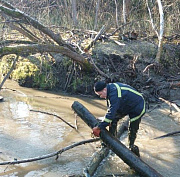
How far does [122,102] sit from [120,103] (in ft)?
0.13

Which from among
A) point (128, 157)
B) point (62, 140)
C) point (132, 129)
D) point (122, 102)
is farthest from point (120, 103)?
point (62, 140)

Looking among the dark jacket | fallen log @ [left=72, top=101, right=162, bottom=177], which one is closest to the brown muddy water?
fallen log @ [left=72, top=101, right=162, bottom=177]

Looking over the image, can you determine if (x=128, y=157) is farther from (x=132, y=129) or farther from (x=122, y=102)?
(x=122, y=102)

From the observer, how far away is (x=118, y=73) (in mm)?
9344

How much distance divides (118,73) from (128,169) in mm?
4838

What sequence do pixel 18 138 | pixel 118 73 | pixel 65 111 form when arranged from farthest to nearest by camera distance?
1. pixel 118 73
2. pixel 65 111
3. pixel 18 138

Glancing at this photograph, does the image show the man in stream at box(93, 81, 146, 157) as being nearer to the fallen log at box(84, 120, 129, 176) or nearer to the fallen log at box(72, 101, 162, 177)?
the fallen log at box(72, 101, 162, 177)

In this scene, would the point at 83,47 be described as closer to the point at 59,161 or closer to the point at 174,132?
the point at 174,132

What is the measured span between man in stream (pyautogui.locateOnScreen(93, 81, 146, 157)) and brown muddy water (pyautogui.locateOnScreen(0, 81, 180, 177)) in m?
0.64

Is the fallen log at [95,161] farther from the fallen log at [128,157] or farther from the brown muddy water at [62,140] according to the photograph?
the fallen log at [128,157]

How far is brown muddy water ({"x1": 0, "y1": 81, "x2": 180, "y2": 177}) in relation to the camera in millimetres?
4934

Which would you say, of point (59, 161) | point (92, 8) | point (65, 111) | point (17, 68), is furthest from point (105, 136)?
point (92, 8)

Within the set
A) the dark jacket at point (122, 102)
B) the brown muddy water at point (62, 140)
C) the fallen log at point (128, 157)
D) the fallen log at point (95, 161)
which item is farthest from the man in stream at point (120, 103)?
the brown muddy water at point (62, 140)

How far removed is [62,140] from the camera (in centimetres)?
620
